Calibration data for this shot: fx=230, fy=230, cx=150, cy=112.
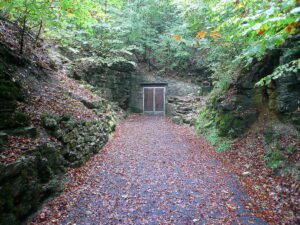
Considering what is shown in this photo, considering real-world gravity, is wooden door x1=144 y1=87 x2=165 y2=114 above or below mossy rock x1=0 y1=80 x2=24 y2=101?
below

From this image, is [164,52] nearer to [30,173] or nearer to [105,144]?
[105,144]

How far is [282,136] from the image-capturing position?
707cm

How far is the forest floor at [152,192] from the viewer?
4.90 m

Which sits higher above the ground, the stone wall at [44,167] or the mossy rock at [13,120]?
the mossy rock at [13,120]

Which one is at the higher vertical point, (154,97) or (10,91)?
(10,91)

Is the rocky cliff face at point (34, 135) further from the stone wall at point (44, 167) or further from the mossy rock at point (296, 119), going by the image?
the mossy rock at point (296, 119)

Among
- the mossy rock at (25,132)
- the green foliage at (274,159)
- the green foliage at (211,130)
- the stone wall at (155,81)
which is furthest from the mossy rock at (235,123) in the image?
the stone wall at (155,81)

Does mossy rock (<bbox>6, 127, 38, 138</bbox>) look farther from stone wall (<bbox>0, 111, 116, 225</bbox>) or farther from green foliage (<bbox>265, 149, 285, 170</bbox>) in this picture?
green foliage (<bbox>265, 149, 285, 170</bbox>)

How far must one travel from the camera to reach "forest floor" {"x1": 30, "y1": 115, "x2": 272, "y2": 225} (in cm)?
490

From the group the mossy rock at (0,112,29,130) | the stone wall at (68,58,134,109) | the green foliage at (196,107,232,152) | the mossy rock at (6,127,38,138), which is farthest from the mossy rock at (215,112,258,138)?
the stone wall at (68,58,134,109)

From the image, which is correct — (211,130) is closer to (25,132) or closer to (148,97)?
(25,132)

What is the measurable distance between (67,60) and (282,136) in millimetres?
11502

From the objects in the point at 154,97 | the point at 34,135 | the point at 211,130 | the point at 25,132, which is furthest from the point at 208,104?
the point at 25,132

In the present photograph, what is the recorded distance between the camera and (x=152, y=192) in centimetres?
606
